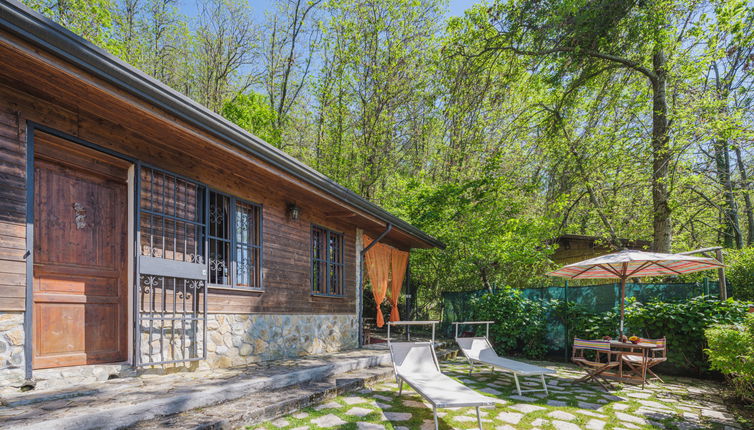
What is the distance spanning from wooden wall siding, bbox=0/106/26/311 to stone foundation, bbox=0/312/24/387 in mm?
80

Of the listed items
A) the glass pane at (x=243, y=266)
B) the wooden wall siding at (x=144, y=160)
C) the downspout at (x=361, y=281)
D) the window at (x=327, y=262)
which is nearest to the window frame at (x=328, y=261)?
the window at (x=327, y=262)

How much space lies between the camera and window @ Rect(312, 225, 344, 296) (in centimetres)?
727

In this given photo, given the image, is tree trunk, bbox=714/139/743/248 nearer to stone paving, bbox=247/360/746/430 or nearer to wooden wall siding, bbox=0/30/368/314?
stone paving, bbox=247/360/746/430

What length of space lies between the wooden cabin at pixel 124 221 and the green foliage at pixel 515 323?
4.35 metres

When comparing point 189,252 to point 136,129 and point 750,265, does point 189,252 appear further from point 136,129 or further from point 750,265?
point 750,265

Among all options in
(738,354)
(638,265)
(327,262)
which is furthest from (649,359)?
(327,262)

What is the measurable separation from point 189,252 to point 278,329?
1.92 metres

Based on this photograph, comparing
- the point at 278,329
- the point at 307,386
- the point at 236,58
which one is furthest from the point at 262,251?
the point at 236,58

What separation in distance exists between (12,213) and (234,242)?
246cm

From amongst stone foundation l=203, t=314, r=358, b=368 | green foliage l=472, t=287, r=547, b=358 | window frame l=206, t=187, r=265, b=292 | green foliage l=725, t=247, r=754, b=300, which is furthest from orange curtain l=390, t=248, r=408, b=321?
green foliage l=725, t=247, r=754, b=300

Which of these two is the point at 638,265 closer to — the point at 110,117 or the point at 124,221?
the point at 124,221

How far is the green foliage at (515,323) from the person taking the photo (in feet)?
26.3

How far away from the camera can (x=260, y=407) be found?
11.7 ft

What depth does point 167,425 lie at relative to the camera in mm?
2982
